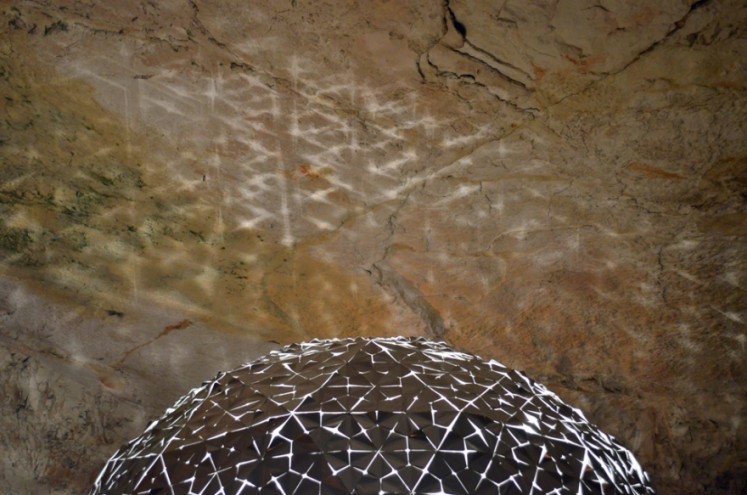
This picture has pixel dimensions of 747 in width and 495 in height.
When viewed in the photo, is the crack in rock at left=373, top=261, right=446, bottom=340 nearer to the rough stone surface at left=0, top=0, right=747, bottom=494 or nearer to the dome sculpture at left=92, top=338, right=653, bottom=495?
the rough stone surface at left=0, top=0, right=747, bottom=494

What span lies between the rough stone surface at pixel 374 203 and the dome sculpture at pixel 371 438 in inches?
28.4

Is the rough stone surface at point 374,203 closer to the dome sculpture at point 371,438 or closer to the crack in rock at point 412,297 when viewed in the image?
the crack in rock at point 412,297

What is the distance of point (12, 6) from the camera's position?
180 cm

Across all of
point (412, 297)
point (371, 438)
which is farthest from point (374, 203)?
point (371, 438)

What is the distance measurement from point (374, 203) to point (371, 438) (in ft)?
3.45

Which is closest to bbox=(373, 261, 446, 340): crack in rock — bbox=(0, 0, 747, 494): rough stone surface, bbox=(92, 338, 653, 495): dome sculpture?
bbox=(0, 0, 747, 494): rough stone surface

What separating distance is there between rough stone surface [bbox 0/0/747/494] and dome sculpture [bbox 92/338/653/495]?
0.72 metres

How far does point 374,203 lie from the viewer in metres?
2.04

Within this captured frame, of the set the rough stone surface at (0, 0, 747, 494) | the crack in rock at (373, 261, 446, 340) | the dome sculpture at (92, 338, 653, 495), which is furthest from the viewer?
the crack in rock at (373, 261, 446, 340)

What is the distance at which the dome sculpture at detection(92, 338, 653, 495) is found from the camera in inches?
41.4

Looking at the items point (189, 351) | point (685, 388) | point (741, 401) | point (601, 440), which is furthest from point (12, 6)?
point (741, 401)

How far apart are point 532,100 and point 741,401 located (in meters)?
1.14

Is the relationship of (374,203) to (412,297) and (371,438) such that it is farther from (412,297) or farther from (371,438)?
(371,438)

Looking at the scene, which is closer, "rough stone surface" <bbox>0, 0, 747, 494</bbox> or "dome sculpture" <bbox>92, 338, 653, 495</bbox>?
"dome sculpture" <bbox>92, 338, 653, 495</bbox>
